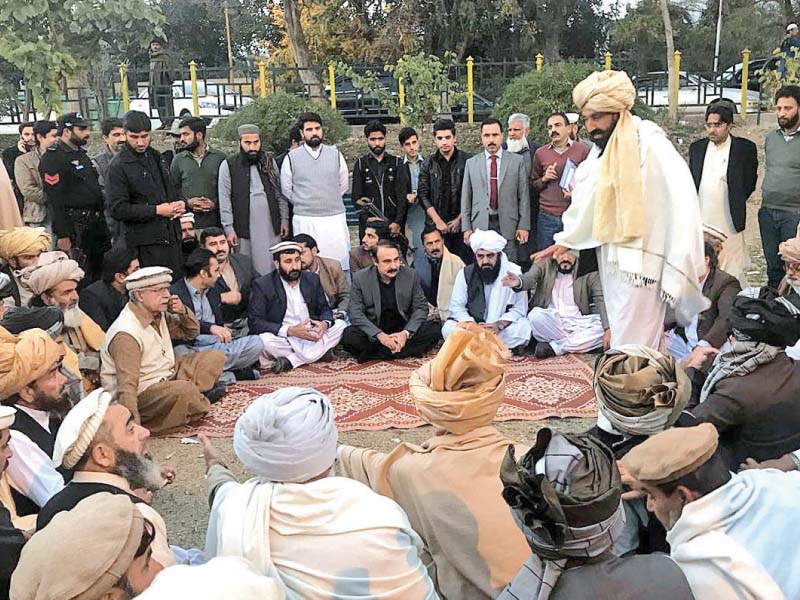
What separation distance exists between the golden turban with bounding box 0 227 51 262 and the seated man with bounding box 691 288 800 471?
12.5 feet

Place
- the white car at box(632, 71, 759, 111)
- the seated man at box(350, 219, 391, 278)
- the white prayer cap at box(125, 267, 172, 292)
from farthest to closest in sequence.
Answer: the white car at box(632, 71, 759, 111), the seated man at box(350, 219, 391, 278), the white prayer cap at box(125, 267, 172, 292)

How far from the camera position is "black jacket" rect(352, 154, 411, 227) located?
7.36m

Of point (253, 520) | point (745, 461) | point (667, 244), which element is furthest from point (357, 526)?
point (667, 244)

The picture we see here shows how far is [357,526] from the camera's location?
2201mm

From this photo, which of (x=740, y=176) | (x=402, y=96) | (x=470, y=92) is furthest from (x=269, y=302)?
→ (x=470, y=92)

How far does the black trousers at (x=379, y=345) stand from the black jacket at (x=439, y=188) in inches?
50.9

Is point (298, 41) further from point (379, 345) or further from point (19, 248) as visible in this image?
point (19, 248)

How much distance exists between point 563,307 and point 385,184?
78.2 inches

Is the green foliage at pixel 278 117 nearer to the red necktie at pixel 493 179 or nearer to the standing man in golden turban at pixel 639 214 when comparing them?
the red necktie at pixel 493 179

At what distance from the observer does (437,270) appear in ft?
22.7

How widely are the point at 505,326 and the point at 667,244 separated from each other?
85.6 inches

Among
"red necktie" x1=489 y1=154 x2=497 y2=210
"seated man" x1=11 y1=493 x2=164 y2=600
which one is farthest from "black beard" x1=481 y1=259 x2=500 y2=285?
"seated man" x1=11 y1=493 x2=164 y2=600

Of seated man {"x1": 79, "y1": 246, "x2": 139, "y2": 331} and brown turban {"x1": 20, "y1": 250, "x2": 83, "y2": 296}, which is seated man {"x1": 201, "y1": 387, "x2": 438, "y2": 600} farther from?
seated man {"x1": 79, "y1": 246, "x2": 139, "y2": 331}

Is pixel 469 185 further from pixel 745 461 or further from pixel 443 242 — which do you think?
pixel 745 461
